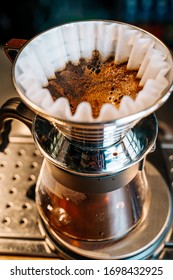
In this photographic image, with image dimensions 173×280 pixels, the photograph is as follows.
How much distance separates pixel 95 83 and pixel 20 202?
0.34 m

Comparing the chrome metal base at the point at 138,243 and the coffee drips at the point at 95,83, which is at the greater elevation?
the coffee drips at the point at 95,83

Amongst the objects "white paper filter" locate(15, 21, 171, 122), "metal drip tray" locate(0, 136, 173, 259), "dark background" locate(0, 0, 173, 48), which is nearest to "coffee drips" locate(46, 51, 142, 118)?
"white paper filter" locate(15, 21, 171, 122)

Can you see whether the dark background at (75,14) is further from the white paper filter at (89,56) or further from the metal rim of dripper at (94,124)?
the metal rim of dripper at (94,124)

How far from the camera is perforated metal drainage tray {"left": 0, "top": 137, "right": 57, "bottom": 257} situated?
2.86ft

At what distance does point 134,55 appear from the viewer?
0.78 meters

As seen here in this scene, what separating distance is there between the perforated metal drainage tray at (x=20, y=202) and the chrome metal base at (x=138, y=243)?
0.13ft

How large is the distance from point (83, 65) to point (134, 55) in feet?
0.34

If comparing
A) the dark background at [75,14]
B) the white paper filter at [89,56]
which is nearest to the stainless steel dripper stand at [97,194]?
the white paper filter at [89,56]

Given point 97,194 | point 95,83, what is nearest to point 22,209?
point 97,194

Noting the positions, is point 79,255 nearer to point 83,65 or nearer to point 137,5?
point 83,65

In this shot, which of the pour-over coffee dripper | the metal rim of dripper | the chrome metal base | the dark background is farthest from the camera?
the dark background

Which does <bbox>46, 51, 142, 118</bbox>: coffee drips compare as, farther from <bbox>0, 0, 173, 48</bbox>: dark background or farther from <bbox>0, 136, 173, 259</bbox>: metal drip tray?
<bbox>0, 0, 173, 48</bbox>: dark background

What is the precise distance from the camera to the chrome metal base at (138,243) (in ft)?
2.75
